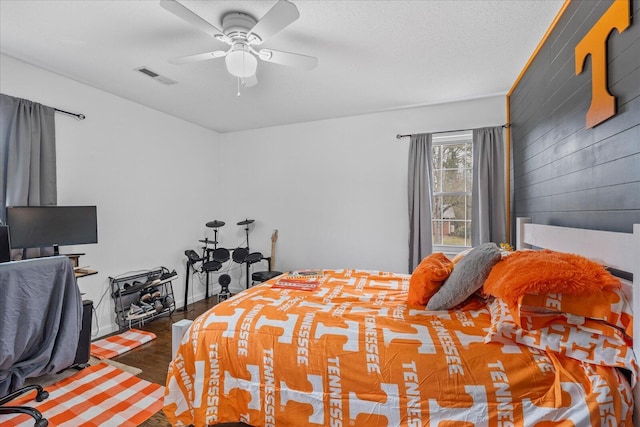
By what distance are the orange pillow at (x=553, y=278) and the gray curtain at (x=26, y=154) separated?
11.2ft

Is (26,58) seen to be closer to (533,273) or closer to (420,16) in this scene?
(420,16)

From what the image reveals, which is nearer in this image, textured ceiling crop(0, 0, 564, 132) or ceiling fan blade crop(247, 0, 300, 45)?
ceiling fan blade crop(247, 0, 300, 45)

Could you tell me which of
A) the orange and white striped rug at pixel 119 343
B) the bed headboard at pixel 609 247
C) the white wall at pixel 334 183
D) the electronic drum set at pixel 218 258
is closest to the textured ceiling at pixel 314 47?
the white wall at pixel 334 183

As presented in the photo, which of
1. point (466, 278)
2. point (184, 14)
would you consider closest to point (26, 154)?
point (184, 14)

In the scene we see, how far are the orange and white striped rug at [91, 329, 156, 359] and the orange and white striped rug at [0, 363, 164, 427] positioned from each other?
11.6 inches

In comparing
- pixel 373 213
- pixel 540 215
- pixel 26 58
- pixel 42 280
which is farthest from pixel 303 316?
pixel 26 58

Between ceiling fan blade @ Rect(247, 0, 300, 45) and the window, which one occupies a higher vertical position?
ceiling fan blade @ Rect(247, 0, 300, 45)

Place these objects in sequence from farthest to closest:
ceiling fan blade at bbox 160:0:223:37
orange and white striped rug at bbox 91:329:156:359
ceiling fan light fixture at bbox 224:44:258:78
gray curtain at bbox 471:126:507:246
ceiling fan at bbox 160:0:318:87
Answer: gray curtain at bbox 471:126:507:246 < orange and white striped rug at bbox 91:329:156:359 < ceiling fan light fixture at bbox 224:44:258:78 < ceiling fan at bbox 160:0:318:87 < ceiling fan blade at bbox 160:0:223:37

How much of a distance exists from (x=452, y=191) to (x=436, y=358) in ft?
8.87

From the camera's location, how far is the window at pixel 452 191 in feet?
11.5

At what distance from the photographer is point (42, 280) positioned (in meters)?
1.49

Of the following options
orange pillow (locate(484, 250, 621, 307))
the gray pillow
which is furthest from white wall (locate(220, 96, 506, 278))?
orange pillow (locate(484, 250, 621, 307))

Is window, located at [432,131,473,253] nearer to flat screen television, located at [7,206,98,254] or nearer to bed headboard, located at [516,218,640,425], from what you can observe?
bed headboard, located at [516,218,640,425]

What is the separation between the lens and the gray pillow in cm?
161
